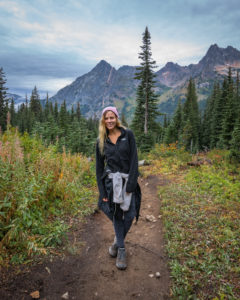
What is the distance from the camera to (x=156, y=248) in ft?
12.9

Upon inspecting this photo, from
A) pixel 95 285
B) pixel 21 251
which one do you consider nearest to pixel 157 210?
pixel 95 285

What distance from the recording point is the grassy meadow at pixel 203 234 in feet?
9.36

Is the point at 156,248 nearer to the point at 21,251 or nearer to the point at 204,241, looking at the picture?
the point at 204,241

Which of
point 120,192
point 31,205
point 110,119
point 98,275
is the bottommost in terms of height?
point 98,275

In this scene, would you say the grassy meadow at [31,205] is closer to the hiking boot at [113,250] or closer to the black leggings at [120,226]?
the hiking boot at [113,250]

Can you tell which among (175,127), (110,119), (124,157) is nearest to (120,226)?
(124,157)

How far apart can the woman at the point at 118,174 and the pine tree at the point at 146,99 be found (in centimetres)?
1734

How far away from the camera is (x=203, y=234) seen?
411cm

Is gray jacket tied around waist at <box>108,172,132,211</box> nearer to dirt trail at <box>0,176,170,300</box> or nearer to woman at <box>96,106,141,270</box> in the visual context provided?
woman at <box>96,106,141,270</box>

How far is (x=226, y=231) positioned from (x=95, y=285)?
293cm

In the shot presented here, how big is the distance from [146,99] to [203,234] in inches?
800

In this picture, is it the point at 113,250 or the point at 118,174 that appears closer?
the point at 118,174

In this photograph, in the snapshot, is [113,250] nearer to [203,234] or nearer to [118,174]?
[118,174]

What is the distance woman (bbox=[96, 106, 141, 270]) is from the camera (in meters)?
3.22
